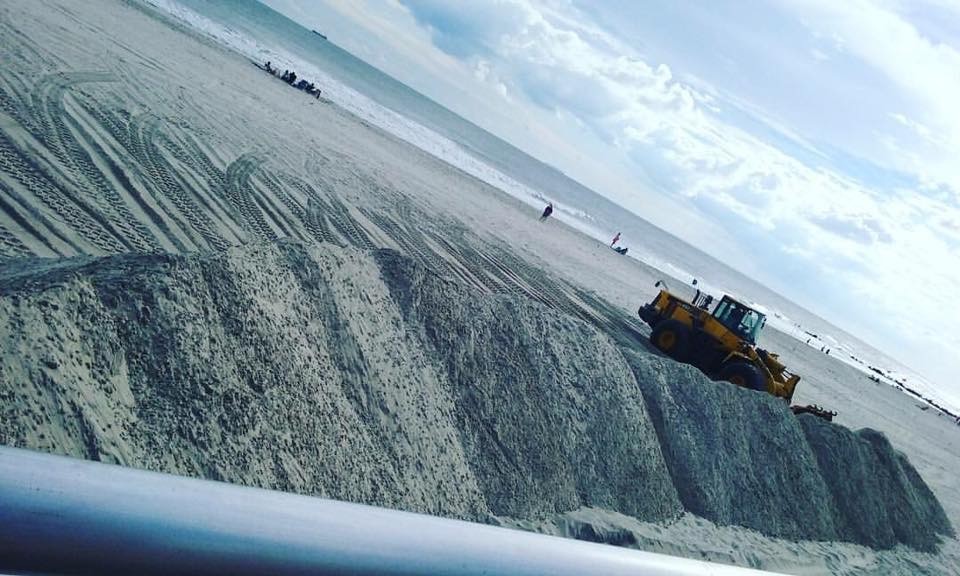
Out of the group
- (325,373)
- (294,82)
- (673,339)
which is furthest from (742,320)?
(294,82)

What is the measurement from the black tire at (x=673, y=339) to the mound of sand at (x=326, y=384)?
29.3ft

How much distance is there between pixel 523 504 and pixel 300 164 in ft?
45.1

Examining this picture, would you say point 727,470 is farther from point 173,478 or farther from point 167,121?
point 167,121

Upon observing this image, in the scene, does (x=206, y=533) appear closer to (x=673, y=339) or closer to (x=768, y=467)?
(x=768, y=467)

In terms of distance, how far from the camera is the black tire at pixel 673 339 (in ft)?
54.1

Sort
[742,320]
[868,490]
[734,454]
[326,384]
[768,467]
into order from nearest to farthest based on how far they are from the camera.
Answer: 1. [326,384]
2. [734,454]
3. [768,467]
4. [868,490]
5. [742,320]

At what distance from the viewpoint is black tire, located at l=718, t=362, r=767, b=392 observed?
47.2 ft

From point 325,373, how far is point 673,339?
12.9 meters

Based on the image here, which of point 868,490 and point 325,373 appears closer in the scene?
point 325,373

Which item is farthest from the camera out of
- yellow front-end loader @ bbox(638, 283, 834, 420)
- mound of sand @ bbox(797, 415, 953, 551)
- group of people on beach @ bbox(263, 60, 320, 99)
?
group of people on beach @ bbox(263, 60, 320, 99)

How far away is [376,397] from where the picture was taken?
5.70 m

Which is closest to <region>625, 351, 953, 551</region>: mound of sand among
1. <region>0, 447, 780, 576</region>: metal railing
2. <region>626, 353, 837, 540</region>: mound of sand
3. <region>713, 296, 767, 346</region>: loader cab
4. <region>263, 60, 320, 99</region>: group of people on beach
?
<region>626, 353, 837, 540</region>: mound of sand

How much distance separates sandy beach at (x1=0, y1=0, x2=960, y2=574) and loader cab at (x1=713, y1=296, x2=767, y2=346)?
4.72m

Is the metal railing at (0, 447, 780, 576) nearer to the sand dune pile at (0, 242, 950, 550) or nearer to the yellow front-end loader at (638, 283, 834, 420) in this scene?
the sand dune pile at (0, 242, 950, 550)
